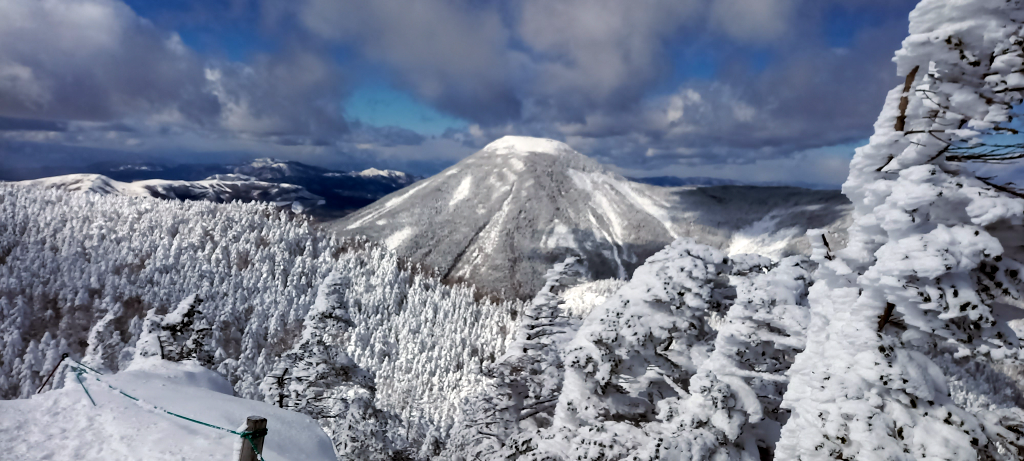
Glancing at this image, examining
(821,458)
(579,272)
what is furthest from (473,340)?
(821,458)

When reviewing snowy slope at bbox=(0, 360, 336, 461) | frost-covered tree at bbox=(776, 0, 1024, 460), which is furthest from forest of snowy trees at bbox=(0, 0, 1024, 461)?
snowy slope at bbox=(0, 360, 336, 461)

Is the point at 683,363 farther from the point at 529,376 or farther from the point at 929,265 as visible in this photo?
the point at 929,265

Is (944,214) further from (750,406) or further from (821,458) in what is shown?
(750,406)

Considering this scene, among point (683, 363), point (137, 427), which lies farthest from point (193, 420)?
point (683, 363)

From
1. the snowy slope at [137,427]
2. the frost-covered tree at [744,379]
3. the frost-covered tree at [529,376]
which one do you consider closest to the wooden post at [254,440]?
the snowy slope at [137,427]

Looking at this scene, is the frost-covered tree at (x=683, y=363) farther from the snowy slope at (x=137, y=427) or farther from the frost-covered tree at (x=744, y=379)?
the snowy slope at (x=137, y=427)
